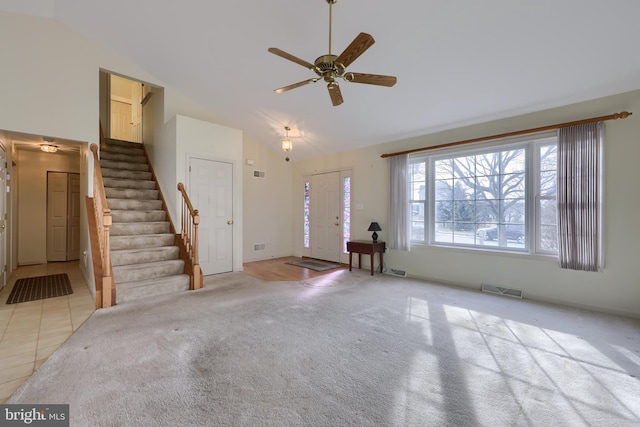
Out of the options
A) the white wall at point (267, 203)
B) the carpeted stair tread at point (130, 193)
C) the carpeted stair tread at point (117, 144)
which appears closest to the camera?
the carpeted stair tread at point (130, 193)

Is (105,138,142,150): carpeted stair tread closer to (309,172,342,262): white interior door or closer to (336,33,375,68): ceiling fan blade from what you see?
(309,172,342,262): white interior door

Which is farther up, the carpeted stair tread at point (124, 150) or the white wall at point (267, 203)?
the carpeted stair tread at point (124, 150)

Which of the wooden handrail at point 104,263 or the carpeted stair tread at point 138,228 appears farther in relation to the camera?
the carpeted stair tread at point 138,228

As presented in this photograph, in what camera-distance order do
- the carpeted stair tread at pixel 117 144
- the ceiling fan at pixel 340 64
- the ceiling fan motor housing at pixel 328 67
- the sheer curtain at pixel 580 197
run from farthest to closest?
the carpeted stair tread at pixel 117 144 < the sheer curtain at pixel 580 197 < the ceiling fan motor housing at pixel 328 67 < the ceiling fan at pixel 340 64

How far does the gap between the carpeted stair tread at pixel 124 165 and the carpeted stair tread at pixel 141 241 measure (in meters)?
1.84

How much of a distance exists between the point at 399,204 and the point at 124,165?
524 cm

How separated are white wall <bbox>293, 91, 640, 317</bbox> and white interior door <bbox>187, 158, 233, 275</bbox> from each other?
3166 millimetres

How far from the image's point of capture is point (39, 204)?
603cm

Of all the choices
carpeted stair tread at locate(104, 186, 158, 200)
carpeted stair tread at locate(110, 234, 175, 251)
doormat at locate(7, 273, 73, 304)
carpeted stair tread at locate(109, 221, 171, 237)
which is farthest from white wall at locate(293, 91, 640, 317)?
doormat at locate(7, 273, 73, 304)

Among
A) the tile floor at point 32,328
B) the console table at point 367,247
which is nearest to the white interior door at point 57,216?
the tile floor at point 32,328

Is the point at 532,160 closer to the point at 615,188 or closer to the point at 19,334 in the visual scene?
the point at 615,188

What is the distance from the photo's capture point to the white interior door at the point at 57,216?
6188 millimetres

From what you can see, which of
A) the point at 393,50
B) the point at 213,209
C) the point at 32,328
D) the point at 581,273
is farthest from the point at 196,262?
the point at 581,273

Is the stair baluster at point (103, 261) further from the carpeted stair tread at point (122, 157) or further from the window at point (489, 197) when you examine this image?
the window at point (489, 197)
